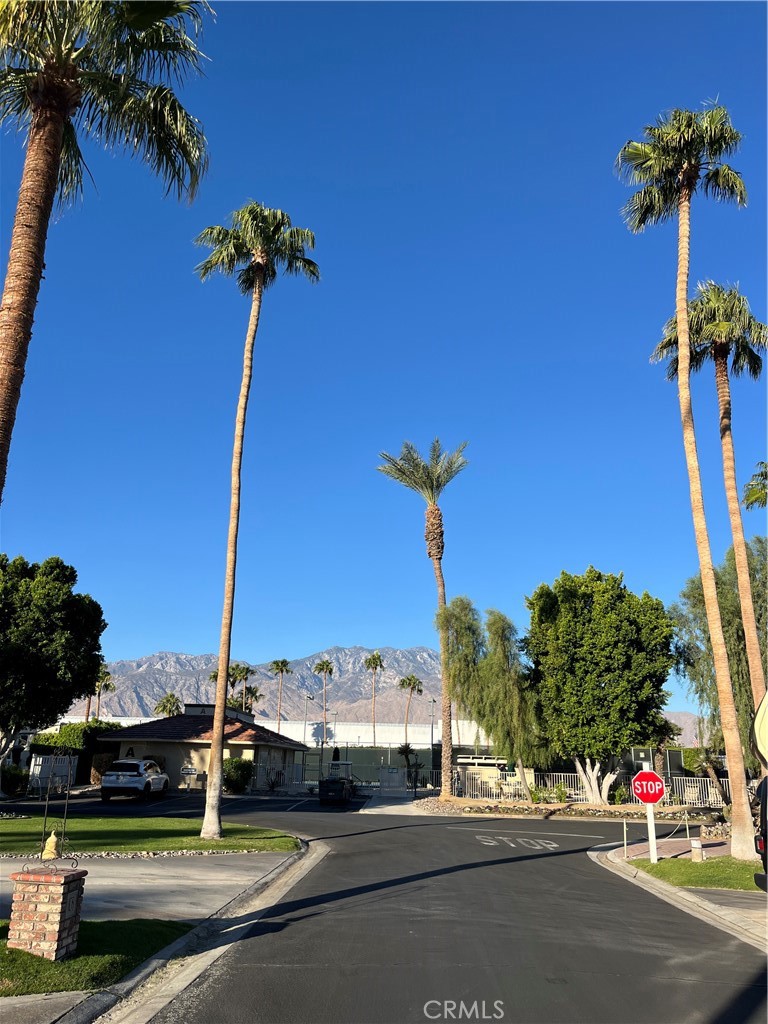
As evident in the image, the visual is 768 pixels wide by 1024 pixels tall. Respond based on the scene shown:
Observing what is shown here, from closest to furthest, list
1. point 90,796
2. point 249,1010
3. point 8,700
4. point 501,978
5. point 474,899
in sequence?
point 249,1010, point 501,978, point 474,899, point 8,700, point 90,796

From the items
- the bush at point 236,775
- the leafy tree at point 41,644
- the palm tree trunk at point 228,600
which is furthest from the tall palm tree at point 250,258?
the bush at point 236,775

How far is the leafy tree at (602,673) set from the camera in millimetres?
38938

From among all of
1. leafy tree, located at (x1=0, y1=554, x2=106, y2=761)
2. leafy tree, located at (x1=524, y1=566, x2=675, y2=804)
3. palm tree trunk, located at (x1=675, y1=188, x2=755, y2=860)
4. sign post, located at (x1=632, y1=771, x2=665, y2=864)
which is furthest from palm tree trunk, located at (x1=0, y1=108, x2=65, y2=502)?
leafy tree, located at (x1=524, y1=566, x2=675, y2=804)

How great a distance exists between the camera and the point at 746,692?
3366 cm

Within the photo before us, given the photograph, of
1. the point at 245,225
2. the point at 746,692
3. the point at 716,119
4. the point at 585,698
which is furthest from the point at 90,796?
the point at 716,119

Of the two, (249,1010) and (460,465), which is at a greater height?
(460,465)

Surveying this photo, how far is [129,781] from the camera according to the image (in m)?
33.8

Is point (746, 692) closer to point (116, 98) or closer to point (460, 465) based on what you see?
point (460, 465)

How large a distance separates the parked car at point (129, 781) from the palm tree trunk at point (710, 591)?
24.6 metres

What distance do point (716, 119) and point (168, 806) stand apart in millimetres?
31532

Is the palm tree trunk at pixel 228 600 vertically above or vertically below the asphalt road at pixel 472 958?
above

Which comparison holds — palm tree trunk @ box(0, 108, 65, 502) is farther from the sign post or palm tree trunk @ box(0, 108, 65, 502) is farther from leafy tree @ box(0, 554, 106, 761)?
leafy tree @ box(0, 554, 106, 761)

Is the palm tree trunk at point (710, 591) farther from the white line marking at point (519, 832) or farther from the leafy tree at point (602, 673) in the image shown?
the leafy tree at point (602, 673)

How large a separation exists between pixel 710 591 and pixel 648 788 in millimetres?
5474
